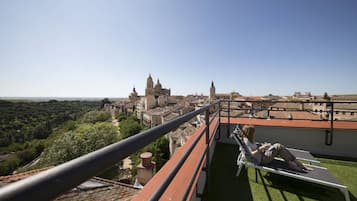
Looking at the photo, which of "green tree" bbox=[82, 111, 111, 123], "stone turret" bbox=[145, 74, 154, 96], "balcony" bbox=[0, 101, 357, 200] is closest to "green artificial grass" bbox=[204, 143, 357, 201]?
"balcony" bbox=[0, 101, 357, 200]

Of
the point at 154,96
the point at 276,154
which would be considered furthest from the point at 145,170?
the point at 154,96

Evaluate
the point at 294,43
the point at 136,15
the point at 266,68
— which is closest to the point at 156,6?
the point at 136,15

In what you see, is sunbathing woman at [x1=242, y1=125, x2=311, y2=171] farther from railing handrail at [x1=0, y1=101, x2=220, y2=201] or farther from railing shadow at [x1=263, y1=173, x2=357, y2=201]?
railing handrail at [x1=0, y1=101, x2=220, y2=201]

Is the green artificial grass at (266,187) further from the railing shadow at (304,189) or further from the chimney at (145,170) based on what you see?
the chimney at (145,170)

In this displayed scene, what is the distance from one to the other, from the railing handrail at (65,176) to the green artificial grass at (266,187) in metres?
2.14

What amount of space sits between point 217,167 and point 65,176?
3094 millimetres

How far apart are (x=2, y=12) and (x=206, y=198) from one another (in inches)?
425

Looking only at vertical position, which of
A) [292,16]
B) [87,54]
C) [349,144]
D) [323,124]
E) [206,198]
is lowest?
[206,198]

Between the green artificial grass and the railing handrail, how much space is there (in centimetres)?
214

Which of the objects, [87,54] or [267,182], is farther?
[87,54]

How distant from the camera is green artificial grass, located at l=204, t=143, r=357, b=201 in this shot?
2.22m

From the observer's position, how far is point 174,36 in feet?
39.3

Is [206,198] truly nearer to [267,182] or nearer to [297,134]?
[267,182]

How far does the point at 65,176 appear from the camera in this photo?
0.33 meters
